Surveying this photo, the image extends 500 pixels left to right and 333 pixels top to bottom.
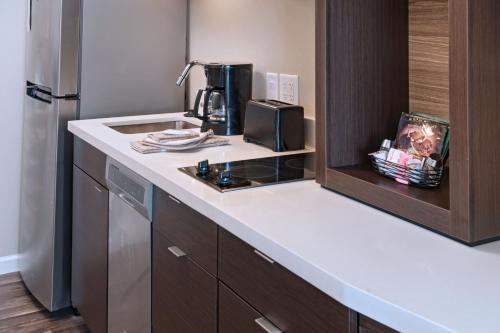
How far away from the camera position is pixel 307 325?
905 mm

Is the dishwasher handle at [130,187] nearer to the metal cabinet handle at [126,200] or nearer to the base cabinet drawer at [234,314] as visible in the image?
the metal cabinet handle at [126,200]

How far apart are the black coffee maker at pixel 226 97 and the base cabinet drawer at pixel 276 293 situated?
37.4 inches

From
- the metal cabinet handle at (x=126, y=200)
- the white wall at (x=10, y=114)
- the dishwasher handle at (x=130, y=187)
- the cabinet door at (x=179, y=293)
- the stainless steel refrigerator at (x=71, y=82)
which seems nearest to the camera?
the cabinet door at (x=179, y=293)

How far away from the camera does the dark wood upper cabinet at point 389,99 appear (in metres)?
0.96

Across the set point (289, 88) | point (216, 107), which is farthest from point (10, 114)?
point (289, 88)

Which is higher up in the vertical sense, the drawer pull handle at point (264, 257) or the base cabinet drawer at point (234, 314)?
the drawer pull handle at point (264, 257)

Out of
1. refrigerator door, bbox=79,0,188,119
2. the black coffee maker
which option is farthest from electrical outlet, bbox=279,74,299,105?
refrigerator door, bbox=79,0,188,119

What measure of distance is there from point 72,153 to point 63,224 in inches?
13.2

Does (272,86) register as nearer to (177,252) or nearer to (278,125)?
(278,125)

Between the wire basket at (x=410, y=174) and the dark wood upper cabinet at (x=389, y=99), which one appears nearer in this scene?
the dark wood upper cabinet at (x=389, y=99)

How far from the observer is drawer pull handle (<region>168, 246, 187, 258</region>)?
4.46 feet

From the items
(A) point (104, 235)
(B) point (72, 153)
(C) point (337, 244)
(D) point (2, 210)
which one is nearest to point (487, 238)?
(C) point (337, 244)

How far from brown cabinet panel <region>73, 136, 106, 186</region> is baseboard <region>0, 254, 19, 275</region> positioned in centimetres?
108

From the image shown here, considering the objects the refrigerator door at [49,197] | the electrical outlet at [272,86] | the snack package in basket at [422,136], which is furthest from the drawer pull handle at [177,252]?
the refrigerator door at [49,197]
